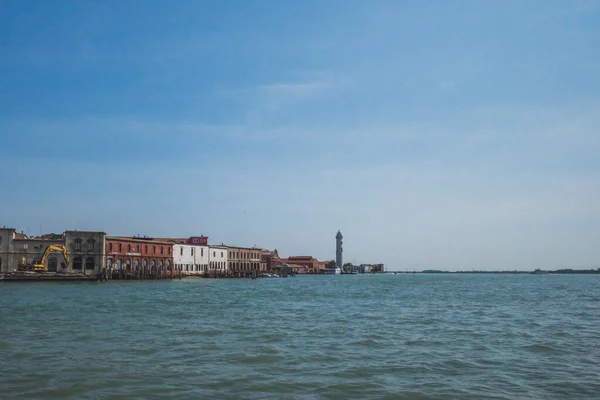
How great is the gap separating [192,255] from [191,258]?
65 centimetres

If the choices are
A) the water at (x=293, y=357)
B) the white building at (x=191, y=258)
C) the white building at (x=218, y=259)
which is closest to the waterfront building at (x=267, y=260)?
the white building at (x=218, y=259)

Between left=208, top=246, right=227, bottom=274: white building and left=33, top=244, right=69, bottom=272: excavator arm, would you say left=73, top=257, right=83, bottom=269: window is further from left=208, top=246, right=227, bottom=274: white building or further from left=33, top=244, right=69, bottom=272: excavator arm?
left=208, top=246, right=227, bottom=274: white building

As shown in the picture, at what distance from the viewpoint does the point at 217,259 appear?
102 m

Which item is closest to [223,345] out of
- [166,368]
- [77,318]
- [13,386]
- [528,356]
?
[166,368]

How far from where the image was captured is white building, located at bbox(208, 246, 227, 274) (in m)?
99.6

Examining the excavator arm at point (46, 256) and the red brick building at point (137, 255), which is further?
the red brick building at point (137, 255)

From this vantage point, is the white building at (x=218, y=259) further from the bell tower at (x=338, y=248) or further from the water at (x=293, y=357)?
the bell tower at (x=338, y=248)

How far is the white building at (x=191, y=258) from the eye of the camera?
3509 inches

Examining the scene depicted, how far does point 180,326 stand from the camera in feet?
Answer: 66.6

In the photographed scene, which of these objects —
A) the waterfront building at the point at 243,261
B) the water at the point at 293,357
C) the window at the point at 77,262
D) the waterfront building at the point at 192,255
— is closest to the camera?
the water at the point at 293,357

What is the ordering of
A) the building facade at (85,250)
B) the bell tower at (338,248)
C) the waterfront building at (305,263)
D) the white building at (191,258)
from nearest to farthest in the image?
the building facade at (85,250), the white building at (191,258), the waterfront building at (305,263), the bell tower at (338,248)

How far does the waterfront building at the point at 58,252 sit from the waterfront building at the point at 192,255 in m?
19.6

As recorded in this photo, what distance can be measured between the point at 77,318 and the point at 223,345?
10.1 metres

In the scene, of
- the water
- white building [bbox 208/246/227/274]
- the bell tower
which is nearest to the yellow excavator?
white building [bbox 208/246/227/274]
